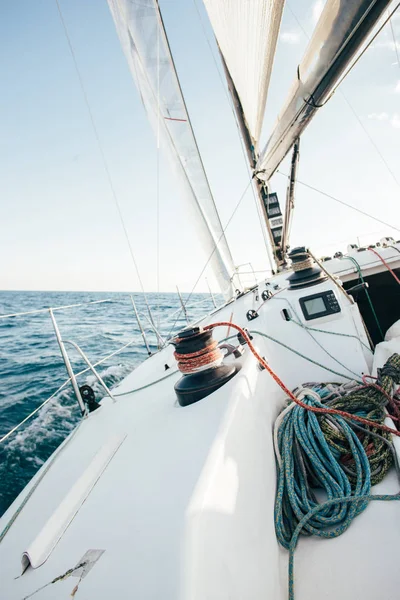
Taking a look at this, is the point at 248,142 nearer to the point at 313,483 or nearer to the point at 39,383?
the point at 313,483

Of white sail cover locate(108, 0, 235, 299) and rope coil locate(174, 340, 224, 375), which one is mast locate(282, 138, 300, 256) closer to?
white sail cover locate(108, 0, 235, 299)

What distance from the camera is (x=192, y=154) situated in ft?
15.8

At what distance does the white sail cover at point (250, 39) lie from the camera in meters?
1.96

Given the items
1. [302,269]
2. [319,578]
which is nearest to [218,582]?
[319,578]

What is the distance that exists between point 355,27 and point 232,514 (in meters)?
1.93

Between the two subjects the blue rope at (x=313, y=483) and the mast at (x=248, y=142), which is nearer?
the blue rope at (x=313, y=483)

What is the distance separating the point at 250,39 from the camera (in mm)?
2309

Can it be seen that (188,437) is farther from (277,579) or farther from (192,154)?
(192,154)

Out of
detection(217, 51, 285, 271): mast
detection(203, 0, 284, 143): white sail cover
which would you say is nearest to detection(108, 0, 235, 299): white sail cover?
detection(217, 51, 285, 271): mast

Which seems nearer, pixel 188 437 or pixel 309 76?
pixel 188 437

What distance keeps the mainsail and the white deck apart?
5.14 ft

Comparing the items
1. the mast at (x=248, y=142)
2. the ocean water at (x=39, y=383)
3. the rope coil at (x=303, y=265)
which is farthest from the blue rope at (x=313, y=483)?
the mast at (x=248, y=142)

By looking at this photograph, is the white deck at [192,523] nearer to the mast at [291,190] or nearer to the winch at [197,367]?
the winch at [197,367]

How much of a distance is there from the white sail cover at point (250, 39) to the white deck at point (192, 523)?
2.15 meters
